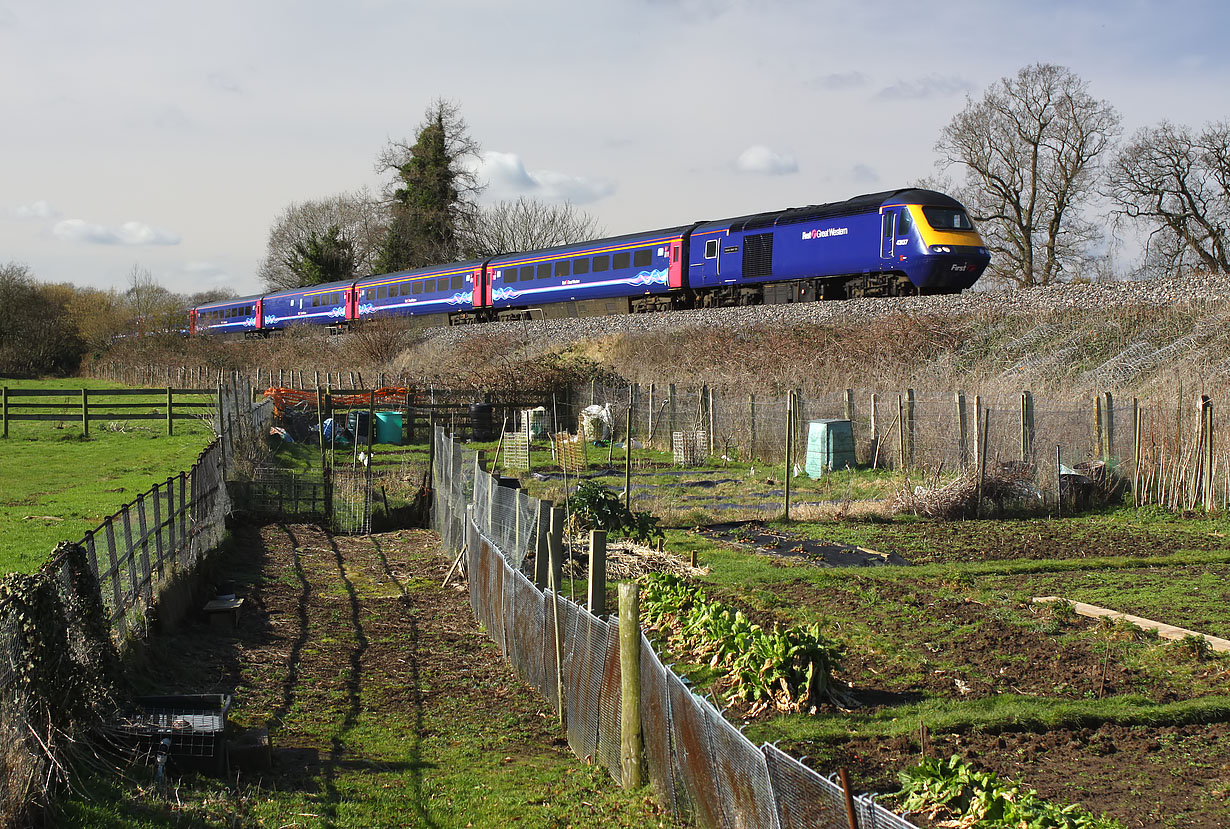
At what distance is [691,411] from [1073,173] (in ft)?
96.0

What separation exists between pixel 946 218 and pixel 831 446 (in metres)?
8.69

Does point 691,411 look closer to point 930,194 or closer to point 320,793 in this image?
point 930,194

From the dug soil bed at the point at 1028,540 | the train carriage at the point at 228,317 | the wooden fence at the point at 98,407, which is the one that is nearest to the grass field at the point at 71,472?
the wooden fence at the point at 98,407

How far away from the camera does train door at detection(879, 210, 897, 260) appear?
25.5 m

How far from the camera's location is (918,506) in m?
15.6

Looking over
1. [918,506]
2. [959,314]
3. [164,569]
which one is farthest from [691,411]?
[164,569]

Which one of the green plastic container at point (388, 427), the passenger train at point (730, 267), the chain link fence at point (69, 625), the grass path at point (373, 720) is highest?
the passenger train at point (730, 267)

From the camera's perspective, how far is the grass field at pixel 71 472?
12142mm

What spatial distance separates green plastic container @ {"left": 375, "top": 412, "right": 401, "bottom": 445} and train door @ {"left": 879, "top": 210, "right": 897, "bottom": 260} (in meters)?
12.9

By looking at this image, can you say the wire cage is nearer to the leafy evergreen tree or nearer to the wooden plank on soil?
the wooden plank on soil

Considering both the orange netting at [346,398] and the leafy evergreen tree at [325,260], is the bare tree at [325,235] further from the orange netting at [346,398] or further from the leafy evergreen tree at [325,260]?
the orange netting at [346,398]

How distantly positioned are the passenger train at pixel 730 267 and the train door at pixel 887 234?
0.09ft

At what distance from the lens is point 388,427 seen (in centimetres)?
2670

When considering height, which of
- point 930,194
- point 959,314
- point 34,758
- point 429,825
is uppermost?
point 930,194
